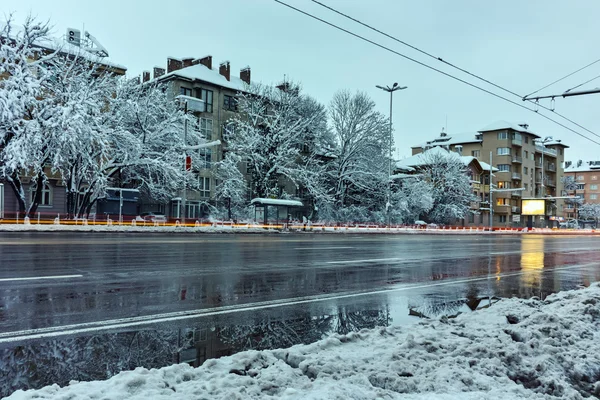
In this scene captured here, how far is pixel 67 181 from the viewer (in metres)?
33.1

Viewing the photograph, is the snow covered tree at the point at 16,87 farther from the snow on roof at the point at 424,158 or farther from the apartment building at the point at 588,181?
the apartment building at the point at 588,181

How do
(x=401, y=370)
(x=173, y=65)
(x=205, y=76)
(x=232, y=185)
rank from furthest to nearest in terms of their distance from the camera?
1. (x=173, y=65)
2. (x=205, y=76)
3. (x=232, y=185)
4. (x=401, y=370)

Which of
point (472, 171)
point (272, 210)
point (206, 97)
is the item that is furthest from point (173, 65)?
point (472, 171)

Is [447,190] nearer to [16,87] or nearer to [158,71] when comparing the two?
[158,71]

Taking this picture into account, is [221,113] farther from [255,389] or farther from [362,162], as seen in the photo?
[255,389]

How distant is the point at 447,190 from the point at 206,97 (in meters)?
33.7

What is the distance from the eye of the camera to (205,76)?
170 feet

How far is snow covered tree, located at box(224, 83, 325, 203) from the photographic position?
44.5 m

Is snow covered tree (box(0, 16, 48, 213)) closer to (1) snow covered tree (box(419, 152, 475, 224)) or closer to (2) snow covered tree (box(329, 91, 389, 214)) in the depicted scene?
(2) snow covered tree (box(329, 91, 389, 214))

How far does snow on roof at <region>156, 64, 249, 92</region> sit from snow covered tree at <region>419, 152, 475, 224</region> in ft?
90.7

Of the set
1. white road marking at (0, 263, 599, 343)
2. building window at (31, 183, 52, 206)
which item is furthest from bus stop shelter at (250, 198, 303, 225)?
white road marking at (0, 263, 599, 343)

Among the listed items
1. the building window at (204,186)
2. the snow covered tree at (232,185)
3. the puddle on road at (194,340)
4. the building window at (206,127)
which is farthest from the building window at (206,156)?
the puddle on road at (194,340)

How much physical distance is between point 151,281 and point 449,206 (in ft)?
182

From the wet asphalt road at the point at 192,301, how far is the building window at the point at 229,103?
4201cm
